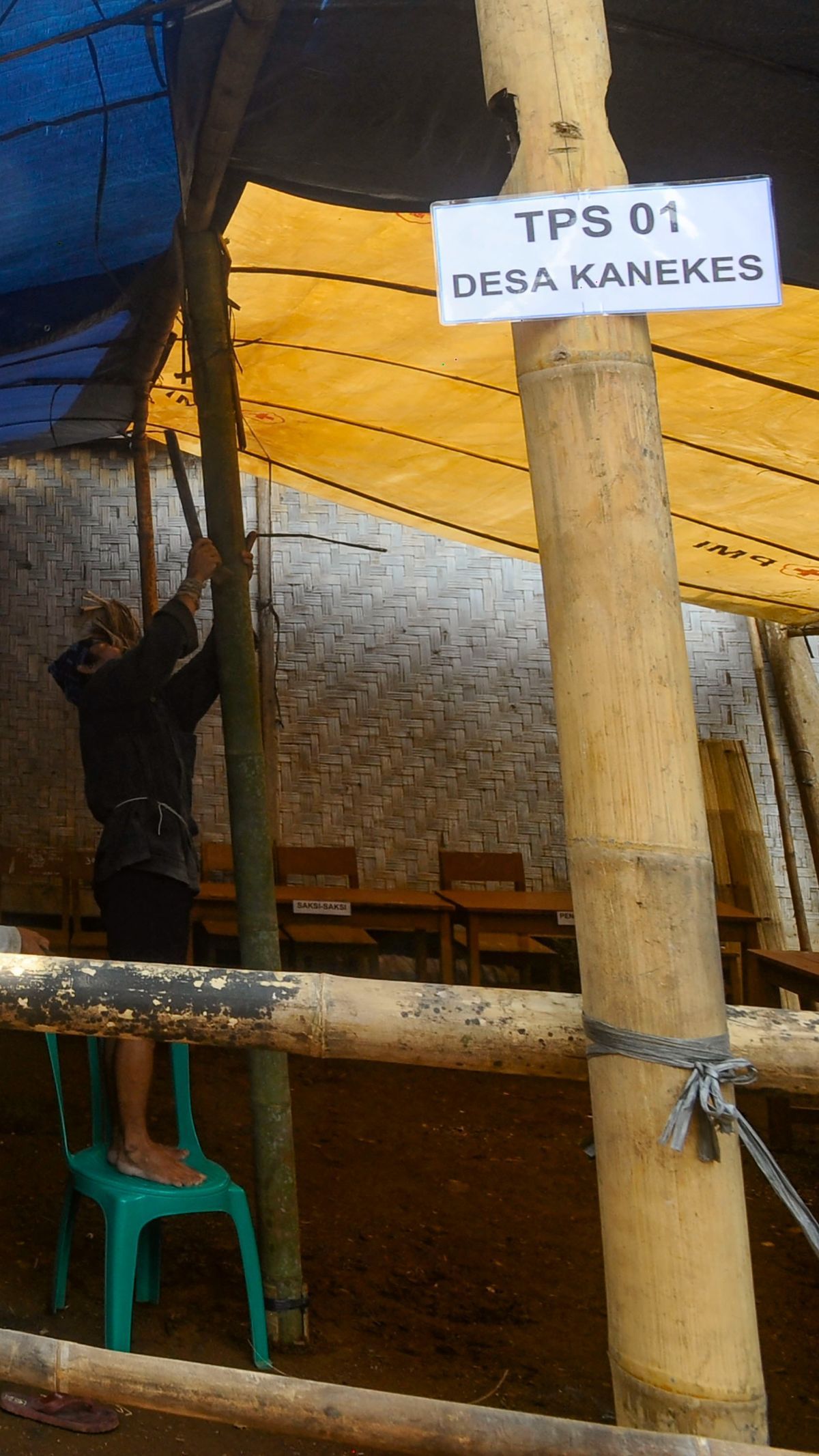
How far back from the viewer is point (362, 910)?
17.1ft

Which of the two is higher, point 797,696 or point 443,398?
point 443,398

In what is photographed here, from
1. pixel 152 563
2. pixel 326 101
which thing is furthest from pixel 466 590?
pixel 326 101

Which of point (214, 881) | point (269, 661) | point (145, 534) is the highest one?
point (145, 534)

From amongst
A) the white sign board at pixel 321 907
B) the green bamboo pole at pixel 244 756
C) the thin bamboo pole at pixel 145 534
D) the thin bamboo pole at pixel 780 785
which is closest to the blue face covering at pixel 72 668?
the green bamboo pole at pixel 244 756

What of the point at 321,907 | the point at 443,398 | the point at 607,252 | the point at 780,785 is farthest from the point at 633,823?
Result: the point at 780,785

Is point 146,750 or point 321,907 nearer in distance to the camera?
point 146,750

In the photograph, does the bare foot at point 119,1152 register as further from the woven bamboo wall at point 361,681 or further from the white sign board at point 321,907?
the woven bamboo wall at point 361,681

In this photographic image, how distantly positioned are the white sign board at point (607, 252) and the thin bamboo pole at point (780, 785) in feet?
17.6

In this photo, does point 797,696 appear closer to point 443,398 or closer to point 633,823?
point 443,398

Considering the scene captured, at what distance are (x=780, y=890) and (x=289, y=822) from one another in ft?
9.25

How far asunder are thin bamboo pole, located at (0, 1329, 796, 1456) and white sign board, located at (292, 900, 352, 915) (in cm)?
393

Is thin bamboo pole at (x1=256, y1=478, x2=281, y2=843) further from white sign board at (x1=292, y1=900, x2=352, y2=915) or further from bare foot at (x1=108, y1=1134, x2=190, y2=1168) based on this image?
bare foot at (x1=108, y1=1134, x2=190, y2=1168)

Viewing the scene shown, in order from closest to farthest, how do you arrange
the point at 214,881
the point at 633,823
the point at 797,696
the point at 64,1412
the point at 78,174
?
the point at 633,823, the point at 64,1412, the point at 78,174, the point at 214,881, the point at 797,696

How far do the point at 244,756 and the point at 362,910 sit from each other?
2.68 m
